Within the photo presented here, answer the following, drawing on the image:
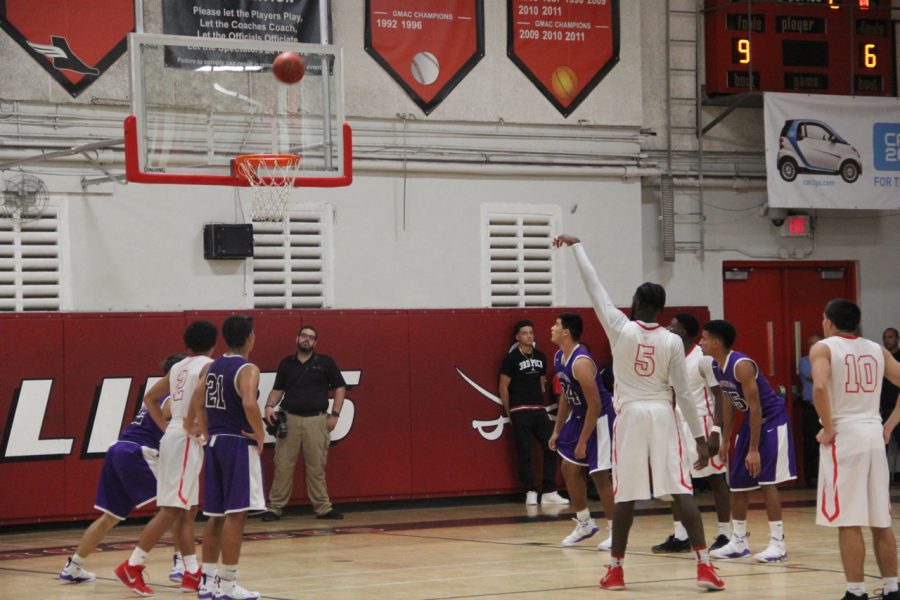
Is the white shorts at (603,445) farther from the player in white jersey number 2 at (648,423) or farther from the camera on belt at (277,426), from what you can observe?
A: the camera on belt at (277,426)

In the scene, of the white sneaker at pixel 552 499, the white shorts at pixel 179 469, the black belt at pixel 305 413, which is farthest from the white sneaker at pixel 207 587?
the white sneaker at pixel 552 499

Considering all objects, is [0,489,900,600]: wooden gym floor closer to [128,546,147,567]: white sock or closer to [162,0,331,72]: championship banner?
[128,546,147,567]: white sock

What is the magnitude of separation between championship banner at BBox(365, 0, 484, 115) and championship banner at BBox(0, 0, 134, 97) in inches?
110

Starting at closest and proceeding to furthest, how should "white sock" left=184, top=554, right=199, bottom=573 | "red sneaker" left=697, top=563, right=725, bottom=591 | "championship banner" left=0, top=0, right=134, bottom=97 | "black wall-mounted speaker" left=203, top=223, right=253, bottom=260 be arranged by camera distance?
"red sneaker" left=697, top=563, right=725, bottom=591 → "white sock" left=184, top=554, right=199, bottom=573 → "championship banner" left=0, top=0, right=134, bottom=97 → "black wall-mounted speaker" left=203, top=223, right=253, bottom=260

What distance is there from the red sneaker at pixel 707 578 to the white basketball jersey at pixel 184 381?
3390mm

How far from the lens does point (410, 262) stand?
1540cm

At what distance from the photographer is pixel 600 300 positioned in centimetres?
837

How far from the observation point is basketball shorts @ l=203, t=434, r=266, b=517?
27.3 feet

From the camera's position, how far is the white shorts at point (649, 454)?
27.7ft

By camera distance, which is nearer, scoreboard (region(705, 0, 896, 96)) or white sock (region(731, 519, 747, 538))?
white sock (region(731, 519, 747, 538))

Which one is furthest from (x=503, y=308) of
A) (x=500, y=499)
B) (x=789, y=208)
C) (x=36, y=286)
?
(x=36, y=286)

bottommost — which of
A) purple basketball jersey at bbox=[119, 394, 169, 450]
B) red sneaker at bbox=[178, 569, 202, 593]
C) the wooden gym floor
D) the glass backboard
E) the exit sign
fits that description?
the wooden gym floor

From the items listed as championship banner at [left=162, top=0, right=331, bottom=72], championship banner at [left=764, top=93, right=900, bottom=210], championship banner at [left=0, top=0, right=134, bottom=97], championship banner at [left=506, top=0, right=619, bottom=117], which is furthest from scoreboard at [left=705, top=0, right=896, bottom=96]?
championship banner at [left=0, top=0, right=134, bottom=97]

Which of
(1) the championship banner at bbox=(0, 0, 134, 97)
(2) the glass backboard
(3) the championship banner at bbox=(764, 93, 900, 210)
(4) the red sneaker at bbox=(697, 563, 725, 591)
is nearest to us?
(4) the red sneaker at bbox=(697, 563, 725, 591)
